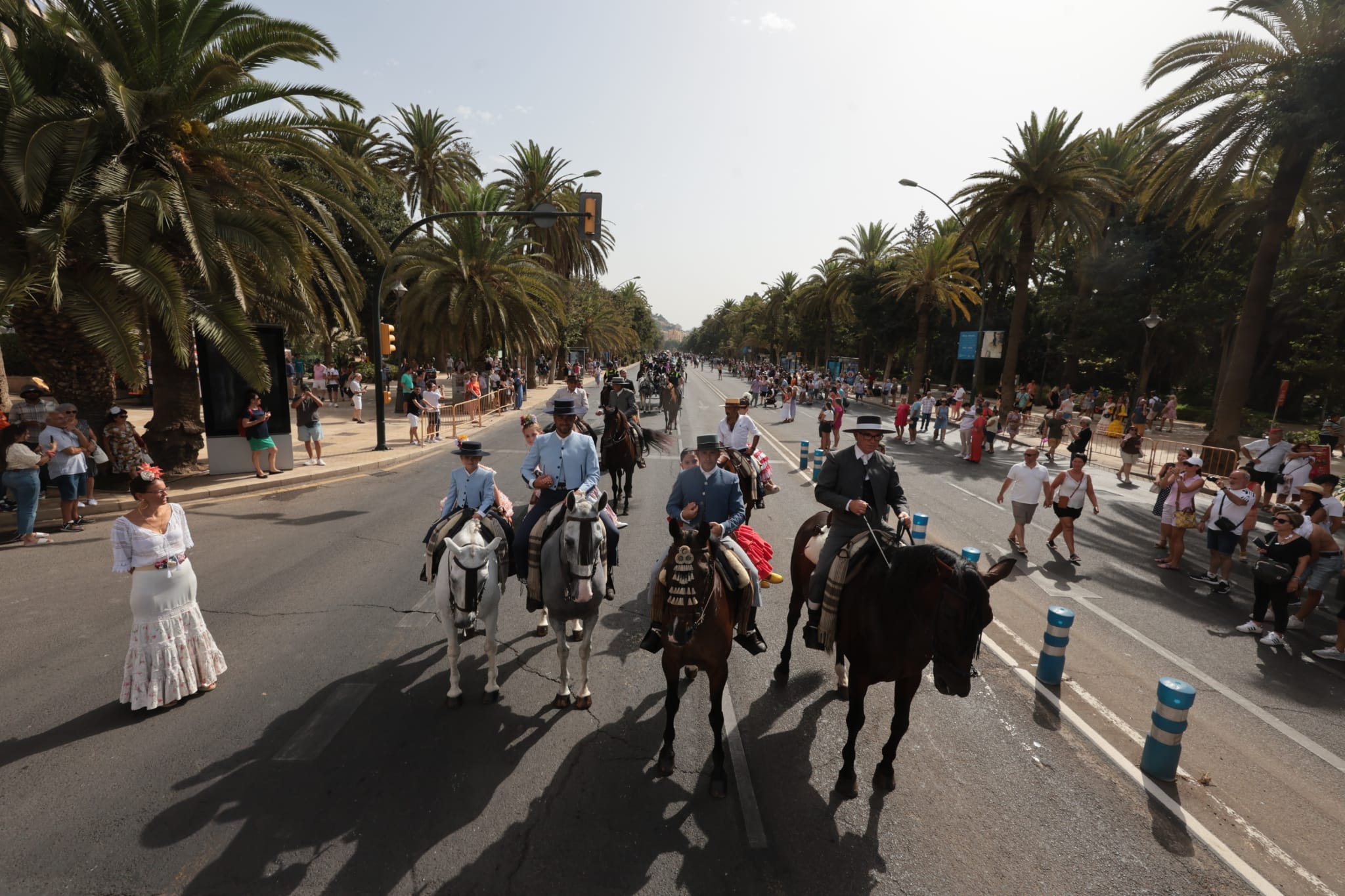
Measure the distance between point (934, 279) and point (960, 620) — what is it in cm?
3650

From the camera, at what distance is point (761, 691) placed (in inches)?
241

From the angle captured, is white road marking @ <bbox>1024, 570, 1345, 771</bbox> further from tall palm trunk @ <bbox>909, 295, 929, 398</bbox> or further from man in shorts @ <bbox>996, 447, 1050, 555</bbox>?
tall palm trunk @ <bbox>909, 295, 929, 398</bbox>

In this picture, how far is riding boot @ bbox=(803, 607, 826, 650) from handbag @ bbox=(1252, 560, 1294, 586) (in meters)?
6.36

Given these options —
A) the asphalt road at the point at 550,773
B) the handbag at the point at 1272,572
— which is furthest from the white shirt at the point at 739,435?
the handbag at the point at 1272,572

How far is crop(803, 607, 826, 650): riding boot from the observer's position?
5477 mm

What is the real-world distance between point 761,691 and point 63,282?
12.7 meters

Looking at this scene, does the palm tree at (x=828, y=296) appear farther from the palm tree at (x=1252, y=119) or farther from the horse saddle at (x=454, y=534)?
the horse saddle at (x=454, y=534)

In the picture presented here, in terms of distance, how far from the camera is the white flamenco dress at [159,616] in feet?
16.8

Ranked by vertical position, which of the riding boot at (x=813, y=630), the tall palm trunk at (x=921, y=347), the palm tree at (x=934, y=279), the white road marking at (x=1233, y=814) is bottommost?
the white road marking at (x=1233, y=814)

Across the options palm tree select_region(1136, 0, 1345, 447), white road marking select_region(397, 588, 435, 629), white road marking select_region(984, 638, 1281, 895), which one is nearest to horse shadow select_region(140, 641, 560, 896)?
white road marking select_region(397, 588, 435, 629)

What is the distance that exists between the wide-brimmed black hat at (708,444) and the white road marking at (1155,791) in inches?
160

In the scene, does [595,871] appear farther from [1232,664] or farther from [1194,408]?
[1194,408]

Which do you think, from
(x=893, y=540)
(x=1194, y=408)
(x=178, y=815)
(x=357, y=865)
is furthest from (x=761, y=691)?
(x=1194, y=408)

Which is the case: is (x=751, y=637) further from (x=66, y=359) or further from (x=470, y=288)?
(x=470, y=288)
